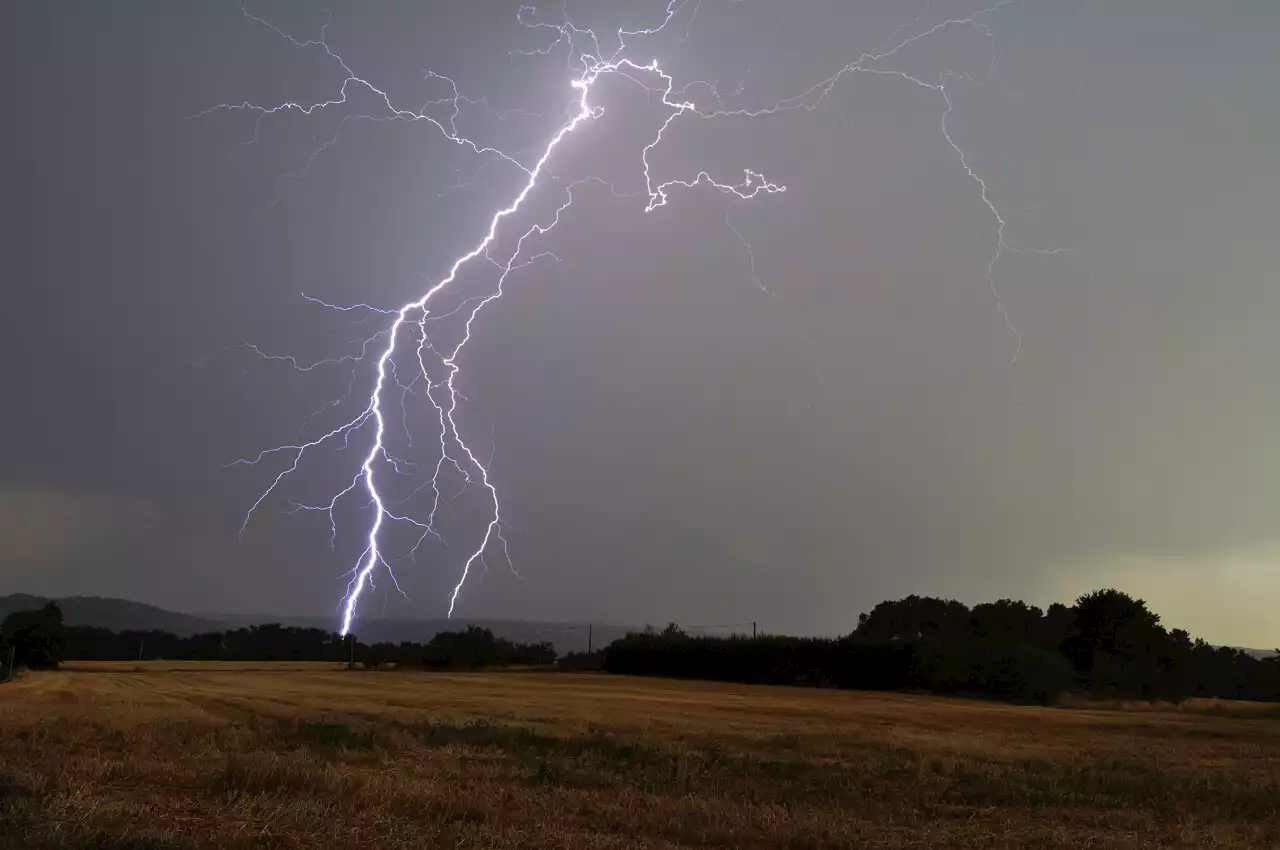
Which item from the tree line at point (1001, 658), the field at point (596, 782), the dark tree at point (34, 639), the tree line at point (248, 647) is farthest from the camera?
the tree line at point (248, 647)

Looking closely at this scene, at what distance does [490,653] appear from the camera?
4550cm

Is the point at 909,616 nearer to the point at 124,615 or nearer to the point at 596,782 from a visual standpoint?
the point at 596,782

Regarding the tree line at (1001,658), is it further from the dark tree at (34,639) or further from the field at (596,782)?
the dark tree at (34,639)

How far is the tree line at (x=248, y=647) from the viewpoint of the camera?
37.5 m

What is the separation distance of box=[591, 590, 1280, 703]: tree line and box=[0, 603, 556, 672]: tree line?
476 centimetres

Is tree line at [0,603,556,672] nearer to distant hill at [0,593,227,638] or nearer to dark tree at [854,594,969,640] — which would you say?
dark tree at [854,594,969,640]

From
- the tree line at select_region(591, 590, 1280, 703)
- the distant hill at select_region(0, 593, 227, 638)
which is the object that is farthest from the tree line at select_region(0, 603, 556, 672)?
the distant hill at select_region(0, 593, 227, 638)

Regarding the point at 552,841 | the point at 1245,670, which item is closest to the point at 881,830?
the point at 552,841

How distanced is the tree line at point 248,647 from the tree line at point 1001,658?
4.76 meters

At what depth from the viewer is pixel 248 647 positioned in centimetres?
5969

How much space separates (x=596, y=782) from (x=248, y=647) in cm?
5687

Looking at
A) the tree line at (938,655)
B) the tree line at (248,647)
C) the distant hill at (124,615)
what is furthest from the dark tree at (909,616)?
the distant hill at (124,615)

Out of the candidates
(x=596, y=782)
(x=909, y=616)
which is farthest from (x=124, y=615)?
(x=596, y=782)

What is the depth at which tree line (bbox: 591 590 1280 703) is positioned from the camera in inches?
1208
